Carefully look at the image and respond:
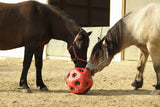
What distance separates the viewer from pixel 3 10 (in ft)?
18.4

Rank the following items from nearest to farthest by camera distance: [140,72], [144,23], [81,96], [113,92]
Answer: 1. [81,96]
2. [144,23]
3. [113,92]
4. [140,72]

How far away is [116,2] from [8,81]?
6539mm

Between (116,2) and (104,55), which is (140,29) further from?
(116,2)

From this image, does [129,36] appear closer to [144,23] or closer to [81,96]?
[144,23]

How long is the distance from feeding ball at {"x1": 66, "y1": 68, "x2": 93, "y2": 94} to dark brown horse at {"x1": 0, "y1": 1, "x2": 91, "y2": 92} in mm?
353

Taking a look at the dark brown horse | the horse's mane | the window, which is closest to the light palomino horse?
the horse's mane

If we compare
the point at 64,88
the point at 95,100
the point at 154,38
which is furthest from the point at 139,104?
the point at 64,88

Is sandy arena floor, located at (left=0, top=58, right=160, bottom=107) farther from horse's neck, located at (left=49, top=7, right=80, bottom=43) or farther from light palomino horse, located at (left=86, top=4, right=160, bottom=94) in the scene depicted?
horse's neck, located at (left=49, top=7, right=80, bottom=43)

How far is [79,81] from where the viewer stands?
5062mm

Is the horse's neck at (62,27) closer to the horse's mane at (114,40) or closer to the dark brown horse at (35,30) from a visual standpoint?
the dark brown horse at (35,30)

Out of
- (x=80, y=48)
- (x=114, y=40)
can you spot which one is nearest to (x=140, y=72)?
(x=114, y=40)

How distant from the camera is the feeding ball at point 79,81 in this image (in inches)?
A: 199

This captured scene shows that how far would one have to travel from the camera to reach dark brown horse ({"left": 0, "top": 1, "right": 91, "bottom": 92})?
→ 540cm

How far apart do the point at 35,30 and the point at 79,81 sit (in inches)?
53.1
